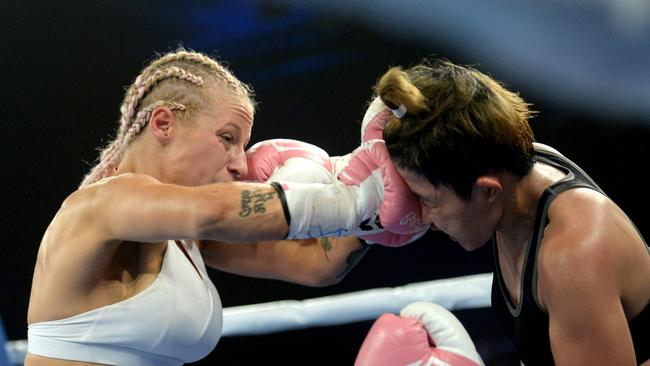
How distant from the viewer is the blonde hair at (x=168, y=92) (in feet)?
6.52

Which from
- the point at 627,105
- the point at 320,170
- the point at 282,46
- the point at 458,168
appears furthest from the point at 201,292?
the point at 627,105

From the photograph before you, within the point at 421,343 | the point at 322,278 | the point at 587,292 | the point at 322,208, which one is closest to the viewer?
the point at 587,292

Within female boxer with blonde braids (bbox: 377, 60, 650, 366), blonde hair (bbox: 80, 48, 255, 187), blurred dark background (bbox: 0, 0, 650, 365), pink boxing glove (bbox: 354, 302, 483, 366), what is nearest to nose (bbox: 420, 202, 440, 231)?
female boxer with blonde braids (bbox: 377, 60, 650, 366)

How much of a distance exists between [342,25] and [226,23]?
21.1 inches

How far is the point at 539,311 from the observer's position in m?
1.77

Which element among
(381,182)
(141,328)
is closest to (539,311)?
(381,182)

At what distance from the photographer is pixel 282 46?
3.43 meters

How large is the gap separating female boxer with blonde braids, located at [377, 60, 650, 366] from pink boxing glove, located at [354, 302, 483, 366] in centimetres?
19

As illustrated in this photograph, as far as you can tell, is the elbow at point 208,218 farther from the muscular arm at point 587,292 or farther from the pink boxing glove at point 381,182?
the muscular arm at point 587,292

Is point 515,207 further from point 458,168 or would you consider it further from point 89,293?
point 89,293

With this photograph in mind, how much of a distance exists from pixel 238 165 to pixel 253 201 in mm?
435

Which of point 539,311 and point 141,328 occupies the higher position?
point 539,311

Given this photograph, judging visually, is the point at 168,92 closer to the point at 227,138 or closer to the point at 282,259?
the point at 227,138

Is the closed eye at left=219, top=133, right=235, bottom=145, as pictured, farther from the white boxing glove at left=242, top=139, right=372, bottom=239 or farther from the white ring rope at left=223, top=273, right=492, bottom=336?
the white ring rope at left=223, top=273, right=492, bottom=336
